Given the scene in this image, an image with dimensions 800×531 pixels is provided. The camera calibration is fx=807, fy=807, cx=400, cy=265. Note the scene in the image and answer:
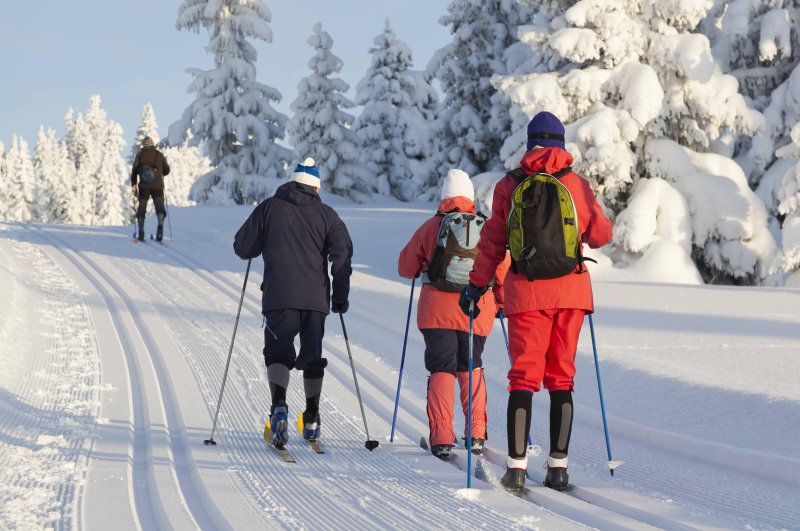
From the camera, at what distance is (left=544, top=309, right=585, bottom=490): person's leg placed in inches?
186

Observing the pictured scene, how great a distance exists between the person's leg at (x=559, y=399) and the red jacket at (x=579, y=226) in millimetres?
174

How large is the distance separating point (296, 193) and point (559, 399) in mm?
2326

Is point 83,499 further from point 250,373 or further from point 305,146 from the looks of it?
point 305,146

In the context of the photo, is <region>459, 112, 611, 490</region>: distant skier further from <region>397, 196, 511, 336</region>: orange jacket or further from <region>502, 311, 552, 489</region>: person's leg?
<region>397, 196, 511, 336</region>: orange jacket

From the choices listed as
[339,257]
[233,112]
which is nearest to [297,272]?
[339,257]

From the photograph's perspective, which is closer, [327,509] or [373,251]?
[327,509]

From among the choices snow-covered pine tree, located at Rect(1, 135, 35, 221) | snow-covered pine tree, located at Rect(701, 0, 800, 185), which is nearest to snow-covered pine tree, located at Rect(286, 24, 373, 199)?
snow-covered pine tree, located at Rect(701, 0, 800, 185)

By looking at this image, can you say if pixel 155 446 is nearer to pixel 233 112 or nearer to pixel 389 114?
pixel 233 112

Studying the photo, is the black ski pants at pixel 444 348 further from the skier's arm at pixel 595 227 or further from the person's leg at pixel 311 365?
the skier's arm at pixel 595 227

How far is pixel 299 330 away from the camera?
5.77 meters

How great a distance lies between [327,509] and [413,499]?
0.51 m

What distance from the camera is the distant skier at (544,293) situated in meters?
4.55

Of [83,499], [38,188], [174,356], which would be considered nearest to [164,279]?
[174,356]

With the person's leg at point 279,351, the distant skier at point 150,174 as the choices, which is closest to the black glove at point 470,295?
the person's leg at point 279,351
